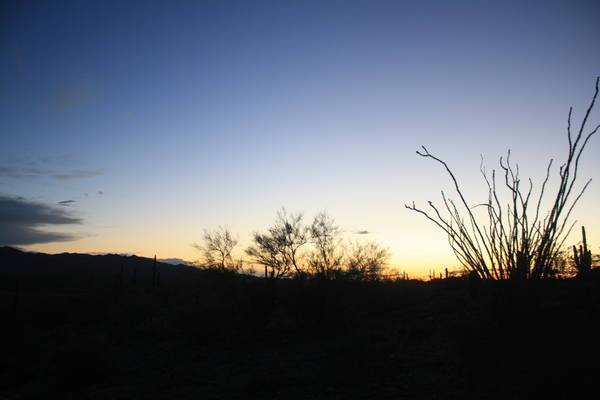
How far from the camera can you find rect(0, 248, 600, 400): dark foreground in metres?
2.88

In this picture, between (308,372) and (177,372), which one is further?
(177,372)

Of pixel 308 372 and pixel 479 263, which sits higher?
pixel 479 263

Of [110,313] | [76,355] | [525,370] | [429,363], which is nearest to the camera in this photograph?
[525,370]

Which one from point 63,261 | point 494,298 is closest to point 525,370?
point 494,298

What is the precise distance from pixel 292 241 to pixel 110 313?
11.5 m

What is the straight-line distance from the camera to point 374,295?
62.4 feet

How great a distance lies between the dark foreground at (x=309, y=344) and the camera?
9.45ft

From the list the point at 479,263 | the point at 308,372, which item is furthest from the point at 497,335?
the point at 308,372

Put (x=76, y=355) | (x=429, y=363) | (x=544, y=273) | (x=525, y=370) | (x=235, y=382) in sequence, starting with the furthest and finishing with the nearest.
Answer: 1. (x=76, y=355)
2. (x=235, y=382)
3. (x=429, y=363)
4. (x=544, y=273)
5. (x=525, y=370)

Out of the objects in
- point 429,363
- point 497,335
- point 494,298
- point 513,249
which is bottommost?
point 429,363

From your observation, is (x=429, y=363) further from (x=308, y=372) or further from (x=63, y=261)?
(x=63, y=261)

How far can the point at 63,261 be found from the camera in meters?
99.5

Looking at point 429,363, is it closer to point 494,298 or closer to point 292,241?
point 494,298

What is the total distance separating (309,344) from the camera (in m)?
13.3
